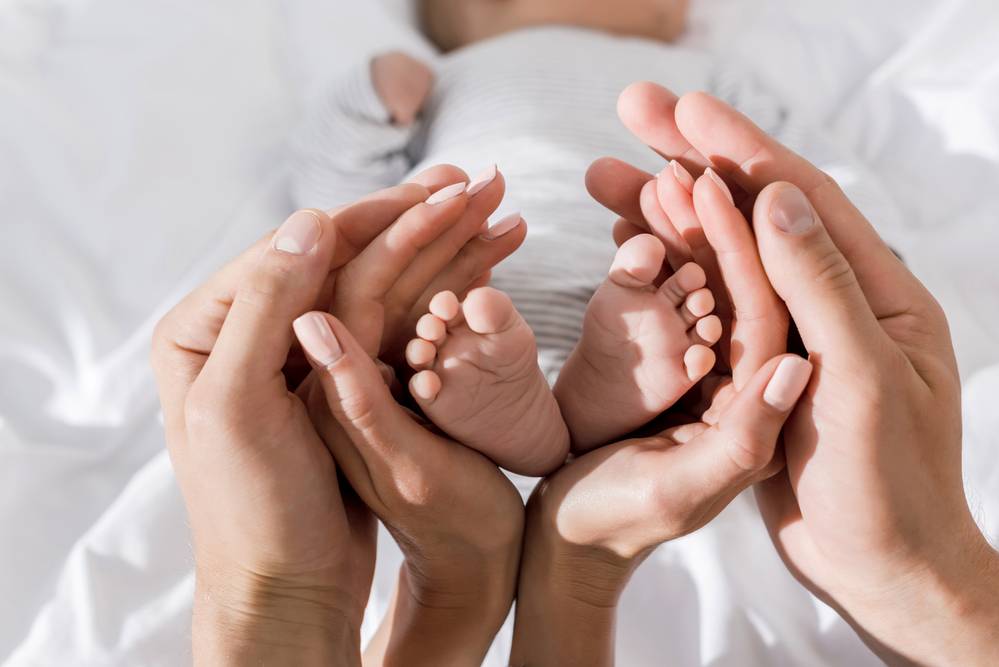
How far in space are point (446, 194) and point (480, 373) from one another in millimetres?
134

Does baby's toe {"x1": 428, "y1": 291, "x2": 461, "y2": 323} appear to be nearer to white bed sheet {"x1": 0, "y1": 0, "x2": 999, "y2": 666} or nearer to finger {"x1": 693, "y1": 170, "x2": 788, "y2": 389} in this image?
finger {"x1": 693, "y1": 170, "x2": 788, "y2": 389}

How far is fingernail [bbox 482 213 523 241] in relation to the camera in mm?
751

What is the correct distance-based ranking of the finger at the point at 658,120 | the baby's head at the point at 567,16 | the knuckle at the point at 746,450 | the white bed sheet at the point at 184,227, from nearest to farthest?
the knuckle at the point at 746,450, the finger at the point at 658,120, the white bed sheet at the point at 184,227, the baby's head at the point at 567,16

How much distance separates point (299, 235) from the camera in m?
0.67

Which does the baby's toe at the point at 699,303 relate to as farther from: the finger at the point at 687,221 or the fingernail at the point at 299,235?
the fingernail at the point at 299,235

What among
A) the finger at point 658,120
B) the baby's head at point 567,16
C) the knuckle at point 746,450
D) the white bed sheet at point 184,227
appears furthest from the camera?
the baby's head at point 567,16

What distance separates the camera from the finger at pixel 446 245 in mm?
718

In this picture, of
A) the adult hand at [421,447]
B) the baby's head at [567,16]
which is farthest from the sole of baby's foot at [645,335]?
the baby's head at [567,16]

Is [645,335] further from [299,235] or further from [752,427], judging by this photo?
[299,235]

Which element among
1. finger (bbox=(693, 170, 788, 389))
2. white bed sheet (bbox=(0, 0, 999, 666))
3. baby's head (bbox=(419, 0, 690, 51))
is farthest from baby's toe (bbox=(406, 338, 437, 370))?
baby's head (bbox=(419, 0, 690, 51))

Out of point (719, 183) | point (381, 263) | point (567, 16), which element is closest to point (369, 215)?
point (381, 263)

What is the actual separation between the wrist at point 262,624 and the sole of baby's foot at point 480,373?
0.17 metres

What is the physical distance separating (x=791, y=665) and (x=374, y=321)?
1.50ft

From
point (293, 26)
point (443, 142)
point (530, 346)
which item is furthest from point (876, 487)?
point (293, 26)
